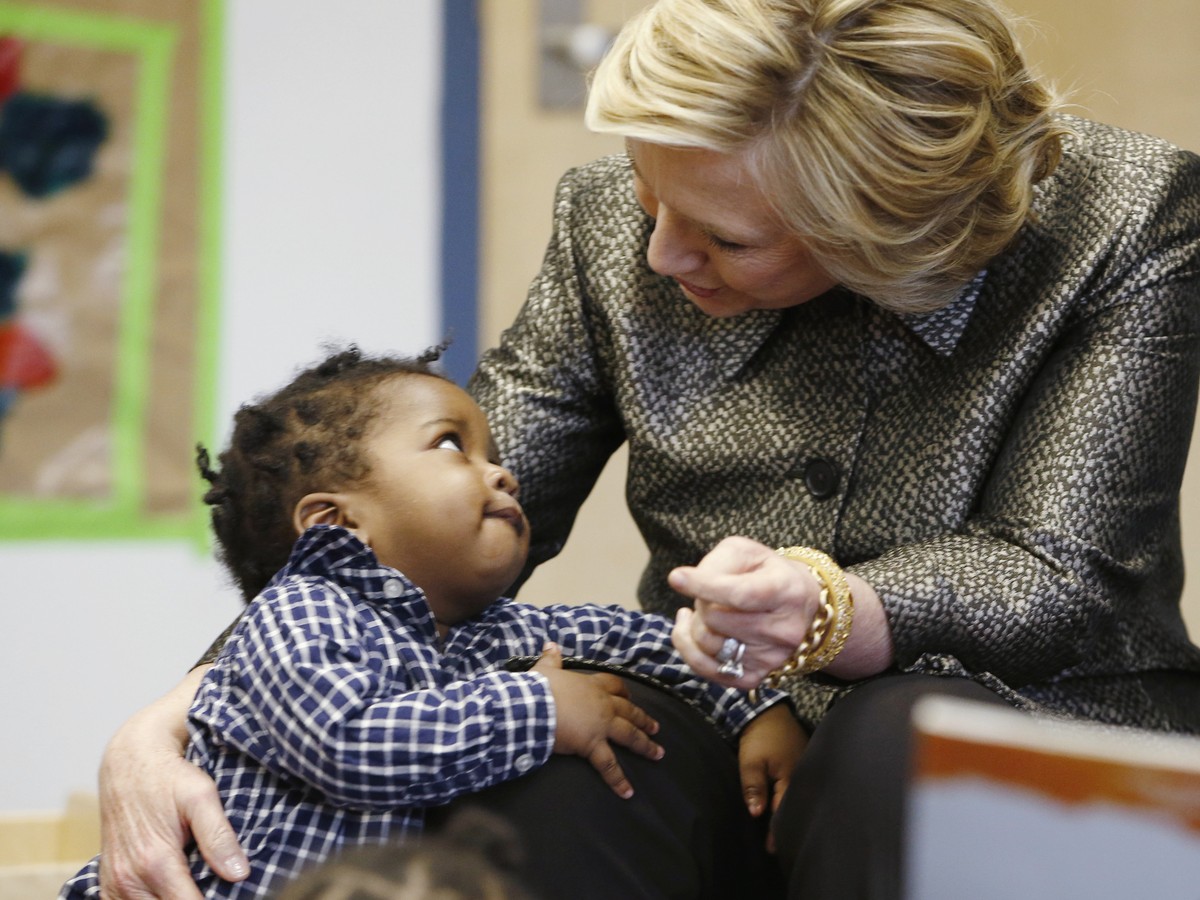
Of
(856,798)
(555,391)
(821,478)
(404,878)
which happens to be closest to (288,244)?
(555,391)

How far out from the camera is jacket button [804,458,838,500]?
4.05 feet

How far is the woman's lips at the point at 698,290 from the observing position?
1.21 m

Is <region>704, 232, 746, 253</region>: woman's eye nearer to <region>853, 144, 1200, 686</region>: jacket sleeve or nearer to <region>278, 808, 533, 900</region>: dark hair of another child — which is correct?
<region>853, 144, 1200, 686</region>: jacket sleeve

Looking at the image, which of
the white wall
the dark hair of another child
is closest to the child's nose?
the dark hair of another child

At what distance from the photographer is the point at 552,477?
139 cm

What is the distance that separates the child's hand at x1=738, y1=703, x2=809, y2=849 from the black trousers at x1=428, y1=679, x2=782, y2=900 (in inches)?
0.4

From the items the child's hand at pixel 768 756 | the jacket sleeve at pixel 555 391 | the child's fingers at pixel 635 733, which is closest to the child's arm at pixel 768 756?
the child's hand at pixel 768 756

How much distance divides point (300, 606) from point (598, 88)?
19.0 inches

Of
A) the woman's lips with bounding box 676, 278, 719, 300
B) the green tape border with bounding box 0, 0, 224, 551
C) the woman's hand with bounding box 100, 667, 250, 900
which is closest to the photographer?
the woman's hand with bounding box 100, 667, 250, 900

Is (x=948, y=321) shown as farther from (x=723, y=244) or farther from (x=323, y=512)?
(x=323, y=512)

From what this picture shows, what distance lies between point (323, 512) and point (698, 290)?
14.6 inches

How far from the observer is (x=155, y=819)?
1.01 metres

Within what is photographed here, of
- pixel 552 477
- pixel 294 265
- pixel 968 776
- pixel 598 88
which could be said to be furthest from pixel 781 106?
pixel 294 265

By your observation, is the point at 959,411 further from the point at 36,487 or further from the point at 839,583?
the point at 36,487
